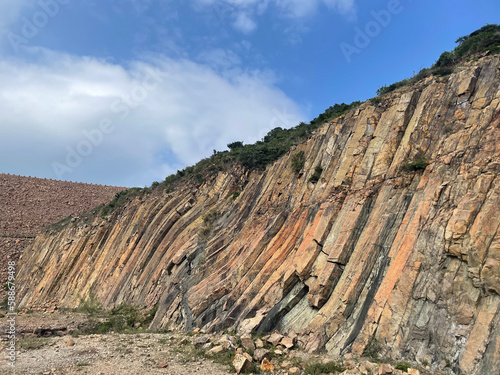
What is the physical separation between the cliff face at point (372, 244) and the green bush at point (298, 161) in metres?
0.31

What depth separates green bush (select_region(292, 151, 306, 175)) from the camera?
751 inches

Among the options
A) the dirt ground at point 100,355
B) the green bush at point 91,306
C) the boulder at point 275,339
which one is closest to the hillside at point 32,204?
the green bush at point 91,306

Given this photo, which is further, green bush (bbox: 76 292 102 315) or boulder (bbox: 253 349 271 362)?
green bush (bbox: 76 292 102 315)

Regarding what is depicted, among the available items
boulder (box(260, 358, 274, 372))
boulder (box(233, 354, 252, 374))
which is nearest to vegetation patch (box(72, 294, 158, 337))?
boulder (box(233, 354, 252, 374))

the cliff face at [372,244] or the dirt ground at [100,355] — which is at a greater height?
the cliff face at [372,244]

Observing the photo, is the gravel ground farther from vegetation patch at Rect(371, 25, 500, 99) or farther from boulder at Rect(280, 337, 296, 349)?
vegetation patch at Rect(371, 25, 500, 99)

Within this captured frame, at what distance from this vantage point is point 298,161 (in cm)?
1930

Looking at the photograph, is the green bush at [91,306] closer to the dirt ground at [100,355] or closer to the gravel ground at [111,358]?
the dirt ground at [100,355]

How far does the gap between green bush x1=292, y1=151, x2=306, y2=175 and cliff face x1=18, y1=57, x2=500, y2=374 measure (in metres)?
0.31

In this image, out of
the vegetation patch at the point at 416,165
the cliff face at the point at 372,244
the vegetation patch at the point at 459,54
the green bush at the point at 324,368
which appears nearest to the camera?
the cliff face at the point at 372,244

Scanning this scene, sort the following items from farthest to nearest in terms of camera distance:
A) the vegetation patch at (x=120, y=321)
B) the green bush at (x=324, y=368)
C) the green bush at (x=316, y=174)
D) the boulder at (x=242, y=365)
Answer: the vegetation patch at (x=120, y=321) < the green bush at (x=316, y=174) < the boulder at (x=242, y=365) < the green bush at (x=324, y=368)

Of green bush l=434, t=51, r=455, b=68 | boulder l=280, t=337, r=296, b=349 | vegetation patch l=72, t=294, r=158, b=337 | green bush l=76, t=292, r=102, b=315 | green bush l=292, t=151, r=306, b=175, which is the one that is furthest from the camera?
green bush l=76, t=292, r=102, b=315

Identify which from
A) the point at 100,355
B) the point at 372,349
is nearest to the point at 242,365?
the point at 372,349

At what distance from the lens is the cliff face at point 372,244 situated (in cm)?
915
